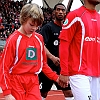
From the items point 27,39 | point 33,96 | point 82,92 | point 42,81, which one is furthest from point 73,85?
point 42,81

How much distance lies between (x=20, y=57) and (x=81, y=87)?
2.27 ft

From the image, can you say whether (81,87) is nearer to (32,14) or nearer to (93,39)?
(93,39)

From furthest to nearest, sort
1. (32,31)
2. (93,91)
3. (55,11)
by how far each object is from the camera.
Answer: (55,11), (93,91), (32,31)

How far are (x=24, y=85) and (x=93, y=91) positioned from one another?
0.77 meters

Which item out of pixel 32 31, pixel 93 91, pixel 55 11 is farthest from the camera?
pixel 55 11

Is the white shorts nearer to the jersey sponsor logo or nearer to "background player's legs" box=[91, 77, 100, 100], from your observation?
"background player's legs" box=[91, 77, 100, 100]

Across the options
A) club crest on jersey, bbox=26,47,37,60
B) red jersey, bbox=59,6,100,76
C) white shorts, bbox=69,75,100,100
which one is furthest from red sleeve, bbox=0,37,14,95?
white shorts, bbox=69,75,100,100

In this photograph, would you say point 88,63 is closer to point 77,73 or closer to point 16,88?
point 77,73

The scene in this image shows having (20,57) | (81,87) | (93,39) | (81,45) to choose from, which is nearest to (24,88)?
(20,57)

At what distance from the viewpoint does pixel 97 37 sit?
3607mm

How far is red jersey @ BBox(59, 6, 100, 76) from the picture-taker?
354 cm

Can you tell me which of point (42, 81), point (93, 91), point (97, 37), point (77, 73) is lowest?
point (42, 81)

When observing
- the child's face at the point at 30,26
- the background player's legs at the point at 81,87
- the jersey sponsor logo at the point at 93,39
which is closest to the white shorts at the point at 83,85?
the background player's legs at the point at 81,87

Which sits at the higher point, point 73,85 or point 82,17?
point 82,17
